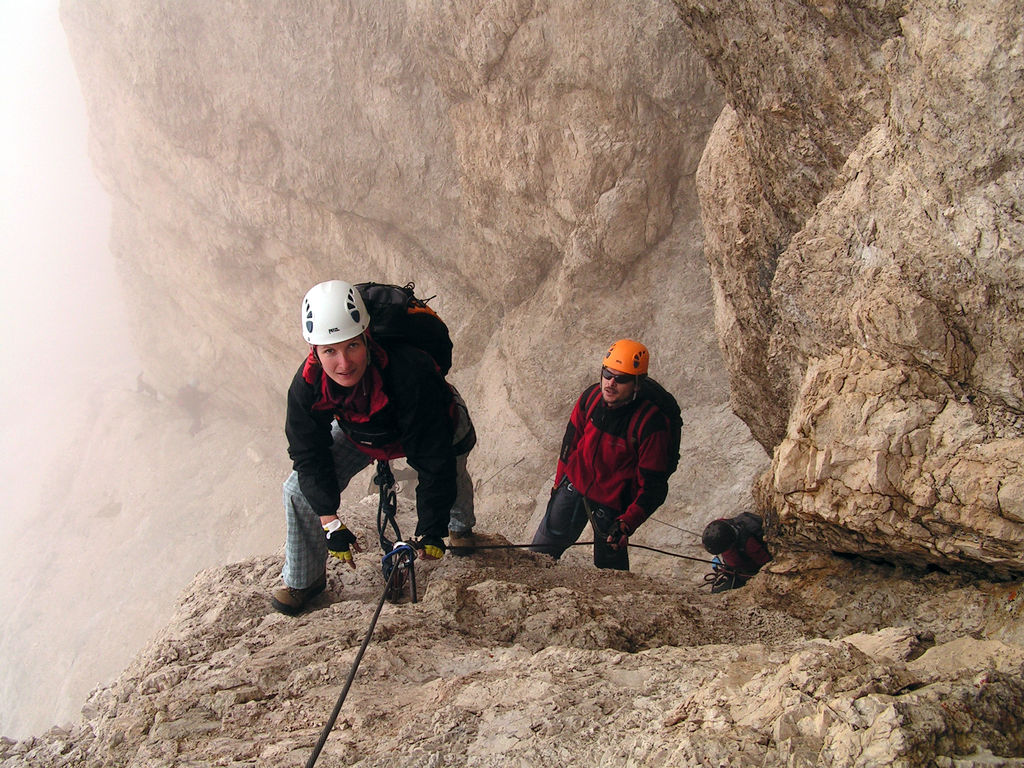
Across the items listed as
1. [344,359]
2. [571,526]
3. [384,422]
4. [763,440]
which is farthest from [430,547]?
[763,440]

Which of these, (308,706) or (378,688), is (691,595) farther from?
(308,706)

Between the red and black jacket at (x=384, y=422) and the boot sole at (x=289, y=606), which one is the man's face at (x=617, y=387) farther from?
the boot sole at (x=289, y=606)

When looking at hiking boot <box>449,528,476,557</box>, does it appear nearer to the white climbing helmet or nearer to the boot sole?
the boot sole

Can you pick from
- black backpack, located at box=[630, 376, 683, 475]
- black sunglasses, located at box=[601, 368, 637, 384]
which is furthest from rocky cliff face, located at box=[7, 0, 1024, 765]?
black sunglasses, located at box=[601, 368, 637, 384]

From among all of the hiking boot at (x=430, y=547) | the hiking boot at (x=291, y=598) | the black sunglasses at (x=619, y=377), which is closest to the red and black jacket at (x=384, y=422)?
the hiking boot at (x=430, y=547)

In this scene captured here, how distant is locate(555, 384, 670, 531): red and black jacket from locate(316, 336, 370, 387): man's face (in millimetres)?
2258

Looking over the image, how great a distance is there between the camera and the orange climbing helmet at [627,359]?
4.77m

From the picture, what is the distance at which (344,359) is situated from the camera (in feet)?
10.7

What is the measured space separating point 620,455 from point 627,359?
787mm

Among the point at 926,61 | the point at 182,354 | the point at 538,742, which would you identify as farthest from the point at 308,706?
the point at 182,354

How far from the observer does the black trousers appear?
542 centimetres

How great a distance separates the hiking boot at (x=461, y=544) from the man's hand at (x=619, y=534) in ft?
3.57

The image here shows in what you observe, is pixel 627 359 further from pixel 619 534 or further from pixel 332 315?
pixel 332 315

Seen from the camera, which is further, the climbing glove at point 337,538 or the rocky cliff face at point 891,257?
the climbing glove at point 337,538
